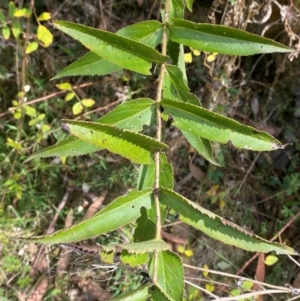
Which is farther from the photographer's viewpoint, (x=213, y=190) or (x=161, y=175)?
(x=213, y=190)

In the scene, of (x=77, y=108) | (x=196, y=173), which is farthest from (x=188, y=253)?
(x=77, y=108)

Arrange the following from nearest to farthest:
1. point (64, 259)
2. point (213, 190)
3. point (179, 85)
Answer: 1. point (179, 85)
2. point (64, 259)
3. point (213, 190)

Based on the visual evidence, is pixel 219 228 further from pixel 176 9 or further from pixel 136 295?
pixel 176 9

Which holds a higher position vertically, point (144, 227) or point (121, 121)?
point (121, 121)

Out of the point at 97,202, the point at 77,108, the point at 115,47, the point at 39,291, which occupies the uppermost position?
the point at 115,47

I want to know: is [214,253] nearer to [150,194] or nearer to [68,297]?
[68,297]

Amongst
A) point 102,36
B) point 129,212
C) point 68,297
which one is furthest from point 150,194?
point 68,297

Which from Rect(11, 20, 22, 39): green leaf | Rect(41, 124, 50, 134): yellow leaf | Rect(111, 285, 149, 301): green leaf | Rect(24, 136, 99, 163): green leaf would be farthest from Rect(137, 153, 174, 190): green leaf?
Rect(41, 124, 50, 134): yellow leaf
